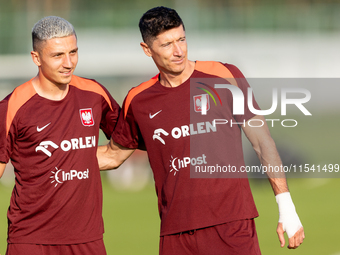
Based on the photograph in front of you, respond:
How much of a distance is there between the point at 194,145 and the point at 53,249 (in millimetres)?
1168

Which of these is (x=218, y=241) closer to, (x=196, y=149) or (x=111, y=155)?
(x=196, y=149)

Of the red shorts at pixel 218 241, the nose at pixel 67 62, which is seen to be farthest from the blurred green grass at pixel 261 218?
the nose at pixel 67 62

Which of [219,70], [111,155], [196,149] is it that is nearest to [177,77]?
[219,70]

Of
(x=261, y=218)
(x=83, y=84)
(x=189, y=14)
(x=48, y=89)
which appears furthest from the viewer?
(x=189, y=14)

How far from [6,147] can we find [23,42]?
55.9 feet

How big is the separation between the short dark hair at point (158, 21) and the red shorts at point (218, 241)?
52.1 inches

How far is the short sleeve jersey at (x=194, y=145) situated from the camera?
321 cm

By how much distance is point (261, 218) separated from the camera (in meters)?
8.59

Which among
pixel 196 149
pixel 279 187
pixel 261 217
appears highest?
pixel 196 149

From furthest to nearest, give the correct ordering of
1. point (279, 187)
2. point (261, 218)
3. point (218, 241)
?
point (261, 218) < point (279, 187) < point (218, 241)

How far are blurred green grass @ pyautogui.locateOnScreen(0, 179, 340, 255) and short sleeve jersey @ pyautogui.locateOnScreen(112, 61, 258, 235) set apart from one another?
3.47 m

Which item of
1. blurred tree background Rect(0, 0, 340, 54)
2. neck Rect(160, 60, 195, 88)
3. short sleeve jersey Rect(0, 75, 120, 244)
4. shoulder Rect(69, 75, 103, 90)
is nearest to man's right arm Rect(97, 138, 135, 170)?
short sleeve jersey Rect(0, 75, 120, 244)

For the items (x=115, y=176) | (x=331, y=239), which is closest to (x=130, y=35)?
(x=115, y=176)

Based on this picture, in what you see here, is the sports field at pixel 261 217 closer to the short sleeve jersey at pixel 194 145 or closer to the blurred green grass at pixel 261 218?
the blurred green grass at pixel 261 218
